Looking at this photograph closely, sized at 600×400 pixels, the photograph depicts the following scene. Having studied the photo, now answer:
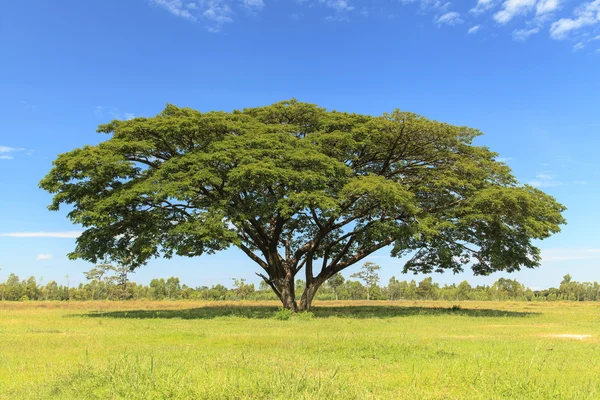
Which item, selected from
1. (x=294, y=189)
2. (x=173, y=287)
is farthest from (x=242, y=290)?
(x=294, y=189)

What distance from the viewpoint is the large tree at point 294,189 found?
20.7 meters

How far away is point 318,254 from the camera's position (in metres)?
29.2

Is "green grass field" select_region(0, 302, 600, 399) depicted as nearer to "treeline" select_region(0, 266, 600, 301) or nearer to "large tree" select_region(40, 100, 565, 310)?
"large tree" select_region(40, 100, 565, 310)

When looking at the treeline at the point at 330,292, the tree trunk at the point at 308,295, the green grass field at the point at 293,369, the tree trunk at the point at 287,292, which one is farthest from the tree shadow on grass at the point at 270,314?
the treeline at the point at 330,292

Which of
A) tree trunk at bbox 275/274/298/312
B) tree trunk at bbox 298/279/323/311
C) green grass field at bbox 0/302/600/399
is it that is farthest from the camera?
tree trunk at bbox 298/279/323/311

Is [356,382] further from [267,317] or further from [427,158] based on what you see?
[427,158]

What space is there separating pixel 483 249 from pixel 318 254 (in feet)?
32.9

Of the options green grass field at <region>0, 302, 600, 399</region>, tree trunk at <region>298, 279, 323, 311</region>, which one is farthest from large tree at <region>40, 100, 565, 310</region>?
green grass field at <region>0, 302, 600, 399</region>

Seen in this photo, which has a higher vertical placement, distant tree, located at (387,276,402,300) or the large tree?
the large tree

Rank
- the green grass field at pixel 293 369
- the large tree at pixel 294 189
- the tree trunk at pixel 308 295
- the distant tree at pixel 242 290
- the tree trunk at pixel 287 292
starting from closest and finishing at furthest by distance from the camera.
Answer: the green grass field at pixel 293 369 → the large tree at pixel 294 189 → the tree trunk at pixel 287 292 → the tree trunk at pixel 308 295 → the distant tree at pixel 242 290

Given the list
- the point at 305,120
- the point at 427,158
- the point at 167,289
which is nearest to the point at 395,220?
the point at 427,158

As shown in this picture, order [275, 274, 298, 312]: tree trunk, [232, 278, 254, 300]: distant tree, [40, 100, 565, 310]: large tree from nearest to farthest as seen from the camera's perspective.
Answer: [40, 100, 565, 310]: large tree → [275, 274, 298, 312]: tree trunk → [232, 278, 254, 300]: distant tree

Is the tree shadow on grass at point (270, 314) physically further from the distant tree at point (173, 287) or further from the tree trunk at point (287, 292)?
the distant tree at point (173, 287)

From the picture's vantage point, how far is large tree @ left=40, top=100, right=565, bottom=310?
20.7 metres
